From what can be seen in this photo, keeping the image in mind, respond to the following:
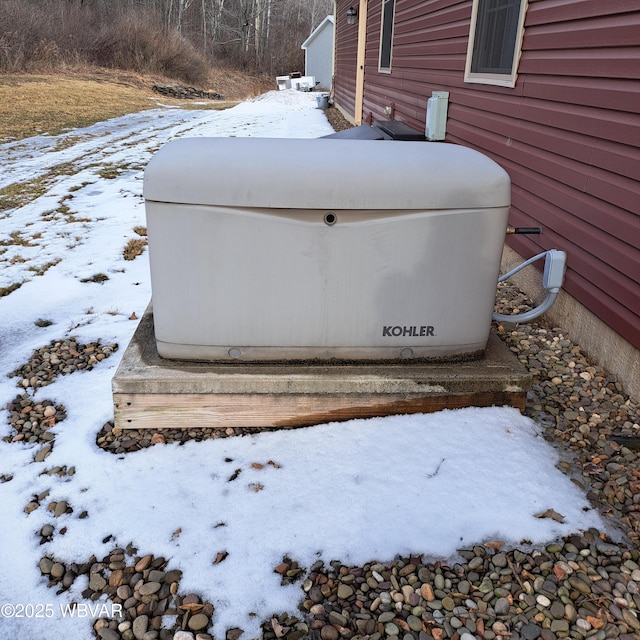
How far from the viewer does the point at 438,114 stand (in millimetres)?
5293

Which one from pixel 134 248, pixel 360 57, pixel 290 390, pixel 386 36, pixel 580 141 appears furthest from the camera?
Result: pixel 360 57

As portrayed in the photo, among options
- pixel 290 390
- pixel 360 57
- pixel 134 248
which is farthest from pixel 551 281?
pixel 360 57

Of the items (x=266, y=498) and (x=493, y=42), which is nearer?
(x=266, y=498)

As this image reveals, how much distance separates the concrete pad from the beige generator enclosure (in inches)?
2.6

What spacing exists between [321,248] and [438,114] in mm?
3813

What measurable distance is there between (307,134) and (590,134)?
8975 millimetres

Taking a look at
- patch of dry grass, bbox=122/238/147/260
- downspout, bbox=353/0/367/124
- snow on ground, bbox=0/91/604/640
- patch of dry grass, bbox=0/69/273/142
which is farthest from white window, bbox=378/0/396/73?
snow on ground, bbox=0/91/604/640

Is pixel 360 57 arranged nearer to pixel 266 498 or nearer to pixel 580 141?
pixel 580 141

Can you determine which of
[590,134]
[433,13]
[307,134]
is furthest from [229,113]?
[590,134]

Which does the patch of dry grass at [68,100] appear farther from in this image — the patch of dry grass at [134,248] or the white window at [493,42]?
the white window at [493,42]

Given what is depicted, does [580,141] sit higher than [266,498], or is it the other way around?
[580,141]

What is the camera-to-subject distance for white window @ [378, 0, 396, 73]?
27.7ft

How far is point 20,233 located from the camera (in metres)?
5.05

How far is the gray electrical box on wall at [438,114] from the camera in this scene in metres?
5.27
